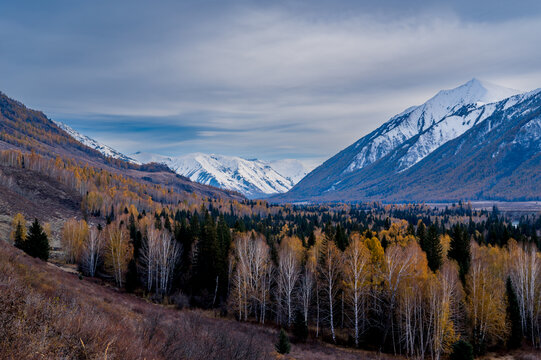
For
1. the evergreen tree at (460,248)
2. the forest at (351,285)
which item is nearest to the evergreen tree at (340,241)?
the forest at (351,285)

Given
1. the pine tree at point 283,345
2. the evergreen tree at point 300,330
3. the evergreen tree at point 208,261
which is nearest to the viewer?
the pine tree at point 283,345

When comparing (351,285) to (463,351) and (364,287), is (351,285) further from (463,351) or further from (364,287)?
(463,351)

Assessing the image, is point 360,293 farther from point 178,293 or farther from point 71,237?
point 71,237

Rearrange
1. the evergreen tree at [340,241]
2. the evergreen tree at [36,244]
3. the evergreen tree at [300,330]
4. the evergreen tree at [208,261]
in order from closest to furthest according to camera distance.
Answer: the evergreen tree at [300,330]
the evergreen tree at [36,244]
the evergreen tree at [340,241]
the evergreen tree at [208,261]

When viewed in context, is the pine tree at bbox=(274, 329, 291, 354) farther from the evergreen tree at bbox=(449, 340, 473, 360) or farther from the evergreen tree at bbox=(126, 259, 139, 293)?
the evergreen tree at bbox=(126, 259, 139, 293)

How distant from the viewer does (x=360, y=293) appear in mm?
35750

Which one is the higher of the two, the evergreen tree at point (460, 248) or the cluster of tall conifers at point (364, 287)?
the evergreen tree at point (460, 248)

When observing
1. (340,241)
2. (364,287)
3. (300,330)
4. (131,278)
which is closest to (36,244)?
(131,278)

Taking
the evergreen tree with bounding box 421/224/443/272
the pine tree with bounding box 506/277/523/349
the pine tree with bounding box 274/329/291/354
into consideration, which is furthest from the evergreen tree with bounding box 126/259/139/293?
the pine tree with bounding box 506/277/523/349

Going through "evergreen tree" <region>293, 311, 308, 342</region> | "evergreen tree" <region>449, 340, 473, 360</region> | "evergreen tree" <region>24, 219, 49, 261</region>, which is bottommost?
"evergreen tree" <region>293, 311, 308, 342</region>

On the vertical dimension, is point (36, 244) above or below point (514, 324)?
above

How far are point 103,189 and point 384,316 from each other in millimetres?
175357

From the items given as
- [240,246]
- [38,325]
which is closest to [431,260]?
[240,246]

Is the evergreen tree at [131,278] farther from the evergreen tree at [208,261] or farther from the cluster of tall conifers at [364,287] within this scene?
the evergreen tree at [208,261]
